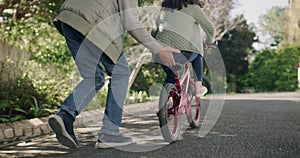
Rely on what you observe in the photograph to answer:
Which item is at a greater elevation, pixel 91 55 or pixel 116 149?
pixel 91 55

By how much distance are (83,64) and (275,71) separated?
22.7 m

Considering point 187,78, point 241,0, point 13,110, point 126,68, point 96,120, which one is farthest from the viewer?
point 241,0

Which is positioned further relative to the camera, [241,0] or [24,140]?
[241,0]

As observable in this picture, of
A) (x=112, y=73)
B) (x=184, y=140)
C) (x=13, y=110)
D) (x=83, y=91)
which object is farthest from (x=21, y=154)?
(x=13, y=110)

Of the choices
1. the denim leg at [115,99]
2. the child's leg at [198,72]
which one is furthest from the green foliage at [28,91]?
the child's leg at [198,72]

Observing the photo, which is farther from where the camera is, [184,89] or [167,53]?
[184,89]

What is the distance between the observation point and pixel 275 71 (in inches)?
935

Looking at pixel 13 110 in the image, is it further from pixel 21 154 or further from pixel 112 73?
pixel 112 73

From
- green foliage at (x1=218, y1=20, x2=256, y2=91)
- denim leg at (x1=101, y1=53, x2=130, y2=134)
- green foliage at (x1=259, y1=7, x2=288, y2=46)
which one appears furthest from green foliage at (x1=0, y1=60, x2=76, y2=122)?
green foliage at (x1=259, y1=7, x2=288, y2=46)

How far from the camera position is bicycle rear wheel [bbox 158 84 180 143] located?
113 inches

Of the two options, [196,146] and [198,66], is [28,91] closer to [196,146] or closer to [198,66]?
[198,66]

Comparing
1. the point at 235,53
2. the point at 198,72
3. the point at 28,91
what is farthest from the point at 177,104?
the point at 235,53

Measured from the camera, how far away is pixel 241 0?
48.5ft

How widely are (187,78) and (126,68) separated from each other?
2.96 ft
